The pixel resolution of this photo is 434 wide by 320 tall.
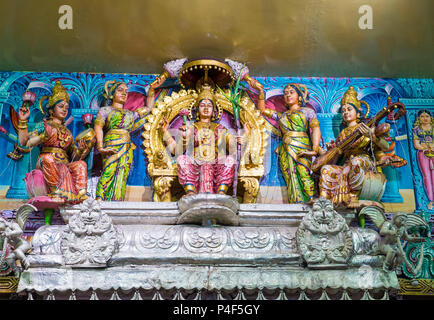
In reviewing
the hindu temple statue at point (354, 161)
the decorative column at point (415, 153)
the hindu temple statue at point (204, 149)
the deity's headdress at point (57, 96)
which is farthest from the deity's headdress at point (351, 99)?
the deity's headdress at point (57, 96)

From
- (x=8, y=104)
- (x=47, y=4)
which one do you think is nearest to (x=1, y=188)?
(x=8, y=104)

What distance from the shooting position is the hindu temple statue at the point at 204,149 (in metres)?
4.58

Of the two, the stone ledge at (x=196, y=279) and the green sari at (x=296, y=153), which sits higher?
the green sari at (x=296, y=153)

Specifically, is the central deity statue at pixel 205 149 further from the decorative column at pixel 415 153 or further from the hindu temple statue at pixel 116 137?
the decorative column at pixel 415 153

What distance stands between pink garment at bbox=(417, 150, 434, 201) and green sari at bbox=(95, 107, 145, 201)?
270 centimetres

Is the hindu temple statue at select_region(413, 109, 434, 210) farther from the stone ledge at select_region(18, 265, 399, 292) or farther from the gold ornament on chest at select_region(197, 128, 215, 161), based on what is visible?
the gold ornament on chest at select_region(197, 128, 215, 161)

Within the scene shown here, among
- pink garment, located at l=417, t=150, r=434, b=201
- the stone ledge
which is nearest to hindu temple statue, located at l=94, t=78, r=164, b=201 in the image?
the stone ledge

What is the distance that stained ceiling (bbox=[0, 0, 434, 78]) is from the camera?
16.2ft

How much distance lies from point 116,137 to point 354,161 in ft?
7.03

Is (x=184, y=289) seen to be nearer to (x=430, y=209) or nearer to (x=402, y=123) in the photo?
(x=430, y=209)

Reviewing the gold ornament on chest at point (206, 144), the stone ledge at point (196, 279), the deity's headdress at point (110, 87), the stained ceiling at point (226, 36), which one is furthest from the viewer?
the deity's headdress at point (110, 87)

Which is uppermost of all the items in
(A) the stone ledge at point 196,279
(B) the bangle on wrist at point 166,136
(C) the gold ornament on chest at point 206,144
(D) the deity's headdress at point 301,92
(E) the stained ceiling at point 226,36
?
(E) the stained ceiling at point 226,36

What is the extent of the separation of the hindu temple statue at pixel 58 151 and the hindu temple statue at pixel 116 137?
19cm

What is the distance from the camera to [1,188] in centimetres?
501
